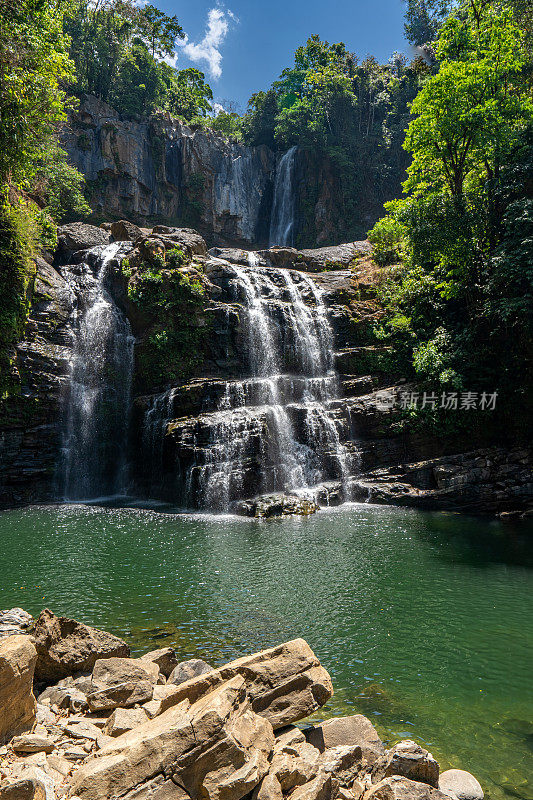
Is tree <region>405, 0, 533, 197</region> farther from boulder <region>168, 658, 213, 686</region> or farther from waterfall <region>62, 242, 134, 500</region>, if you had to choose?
boulder <region>168, 658, 213, 686</region>

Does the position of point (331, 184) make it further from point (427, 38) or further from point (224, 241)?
point (427, 38)

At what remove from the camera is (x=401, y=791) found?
3859mm

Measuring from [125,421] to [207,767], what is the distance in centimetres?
2206

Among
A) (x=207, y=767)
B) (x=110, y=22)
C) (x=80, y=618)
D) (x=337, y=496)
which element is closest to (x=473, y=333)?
(x=337, y=496)

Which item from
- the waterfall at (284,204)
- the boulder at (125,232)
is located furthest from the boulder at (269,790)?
the waterfall at (284,204)

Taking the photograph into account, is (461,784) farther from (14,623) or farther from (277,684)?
(14,623)

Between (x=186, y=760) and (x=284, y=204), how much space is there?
5002 cm

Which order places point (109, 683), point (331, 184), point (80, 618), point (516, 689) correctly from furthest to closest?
point (331, 184)
point (80, 618)
point (516, 689)
point (109, 683)

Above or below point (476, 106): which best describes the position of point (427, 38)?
above

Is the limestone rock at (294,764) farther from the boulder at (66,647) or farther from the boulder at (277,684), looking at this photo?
the boulder at (66,647)

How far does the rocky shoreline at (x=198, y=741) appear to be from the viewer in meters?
3.62

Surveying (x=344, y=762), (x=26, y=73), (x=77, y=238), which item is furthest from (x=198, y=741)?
(x=77, y=238)

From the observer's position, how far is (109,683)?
5363 millimetres

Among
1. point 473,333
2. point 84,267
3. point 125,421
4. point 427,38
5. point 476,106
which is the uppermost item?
point 427,38
